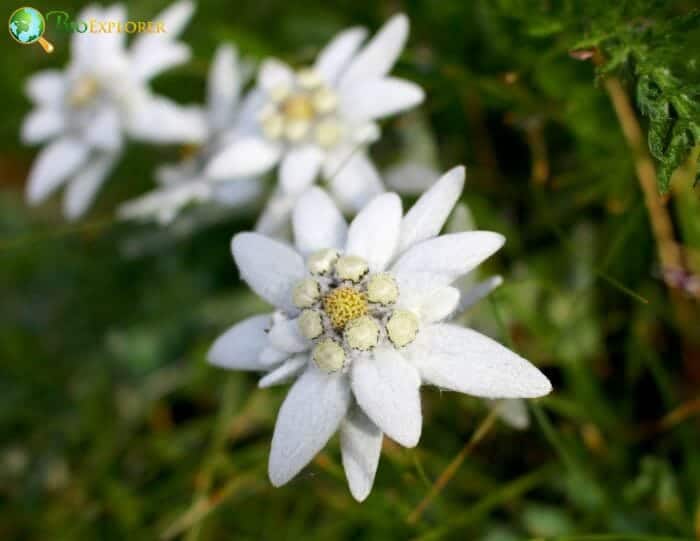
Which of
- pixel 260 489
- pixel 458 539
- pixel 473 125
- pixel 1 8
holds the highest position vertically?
pixel 1 8

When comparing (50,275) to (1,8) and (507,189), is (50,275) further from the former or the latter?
(507,189)

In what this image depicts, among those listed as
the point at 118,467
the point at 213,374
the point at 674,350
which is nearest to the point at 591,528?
the point at 674,350

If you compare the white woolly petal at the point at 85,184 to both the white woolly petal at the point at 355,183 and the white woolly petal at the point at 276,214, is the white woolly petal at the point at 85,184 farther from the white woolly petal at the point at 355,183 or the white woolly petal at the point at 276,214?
the white woolly petal at the point at 355,183

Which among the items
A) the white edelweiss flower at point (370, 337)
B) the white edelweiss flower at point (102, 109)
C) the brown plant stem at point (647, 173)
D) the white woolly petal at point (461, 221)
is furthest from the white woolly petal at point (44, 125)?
the brown plant stem at point (647, 173)

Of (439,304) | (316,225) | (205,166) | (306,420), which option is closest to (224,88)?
(205,166)

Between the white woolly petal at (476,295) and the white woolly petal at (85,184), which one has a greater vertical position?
the white woolly petal at (85,184)

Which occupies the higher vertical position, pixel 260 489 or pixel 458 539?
pixel 260 489
